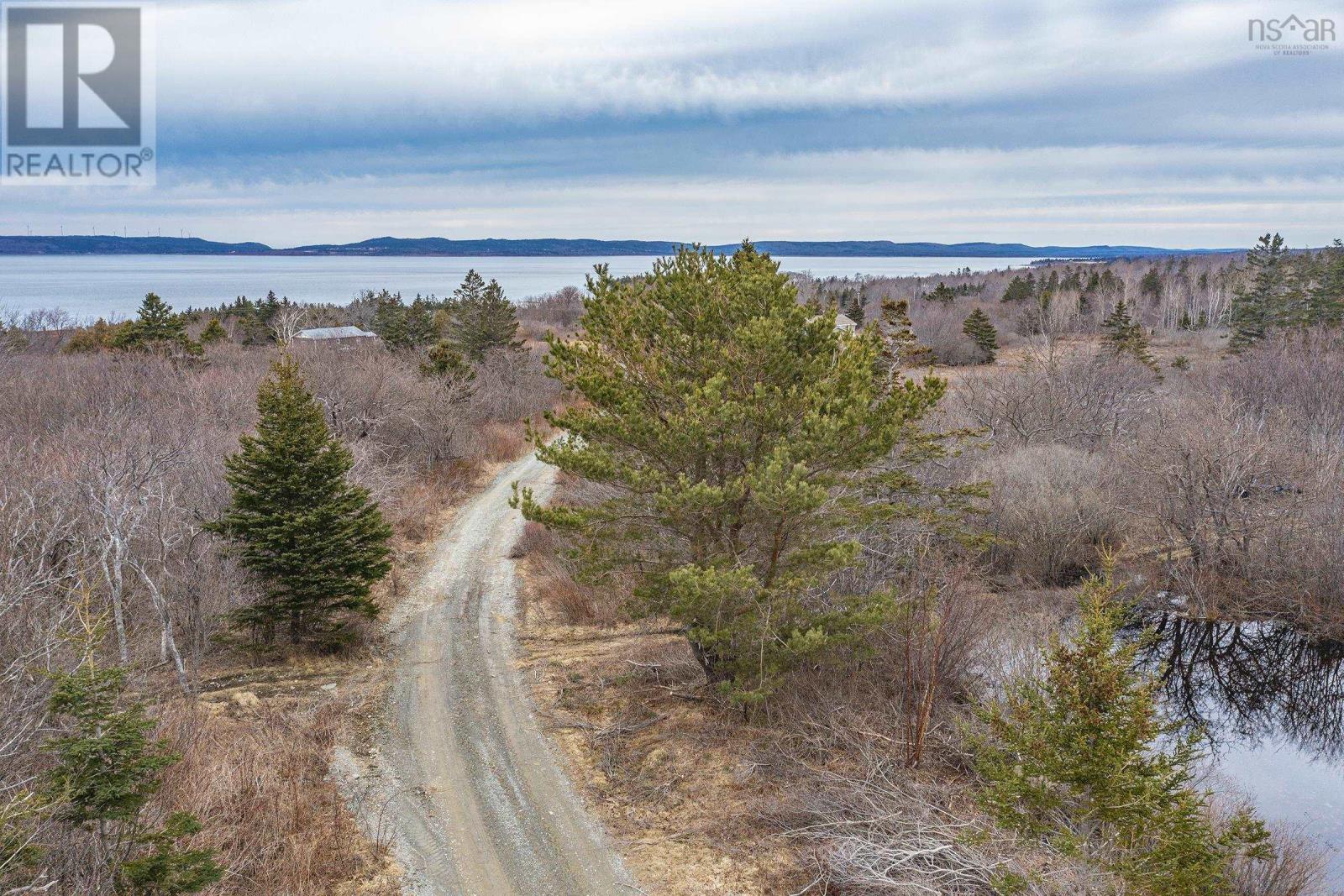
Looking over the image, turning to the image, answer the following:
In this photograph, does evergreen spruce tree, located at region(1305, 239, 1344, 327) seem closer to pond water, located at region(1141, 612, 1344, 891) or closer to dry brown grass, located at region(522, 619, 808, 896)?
pond water, located at region(1141, 612, 1344, 891)

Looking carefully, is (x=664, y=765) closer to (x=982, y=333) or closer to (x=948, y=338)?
(x=982, y=333)

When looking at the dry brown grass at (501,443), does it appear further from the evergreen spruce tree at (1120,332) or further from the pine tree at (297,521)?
the evergreen spruce tree at (1120,332)

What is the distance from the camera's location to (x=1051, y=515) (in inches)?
1060

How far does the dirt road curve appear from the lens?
1198 centimetres

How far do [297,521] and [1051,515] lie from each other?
22.5m

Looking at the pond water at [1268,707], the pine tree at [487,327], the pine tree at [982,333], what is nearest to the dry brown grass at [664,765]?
the pond water at [1268,707]

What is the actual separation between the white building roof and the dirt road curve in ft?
127

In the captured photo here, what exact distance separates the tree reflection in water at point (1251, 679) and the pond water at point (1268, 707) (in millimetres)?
22

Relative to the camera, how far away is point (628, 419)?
1359 centimetres

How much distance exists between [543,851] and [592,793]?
1685 millimetres

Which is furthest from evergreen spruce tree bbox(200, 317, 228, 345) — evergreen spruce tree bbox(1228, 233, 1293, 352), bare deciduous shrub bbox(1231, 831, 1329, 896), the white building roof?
evergreen spruce tree bbox(1228, 233, 1293, 352)

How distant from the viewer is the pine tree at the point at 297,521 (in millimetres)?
17844

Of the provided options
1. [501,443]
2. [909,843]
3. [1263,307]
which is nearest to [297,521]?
[909,843]

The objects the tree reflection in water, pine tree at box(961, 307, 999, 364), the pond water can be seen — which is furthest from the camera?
pine tree at box(961, 307, 999, 364)
